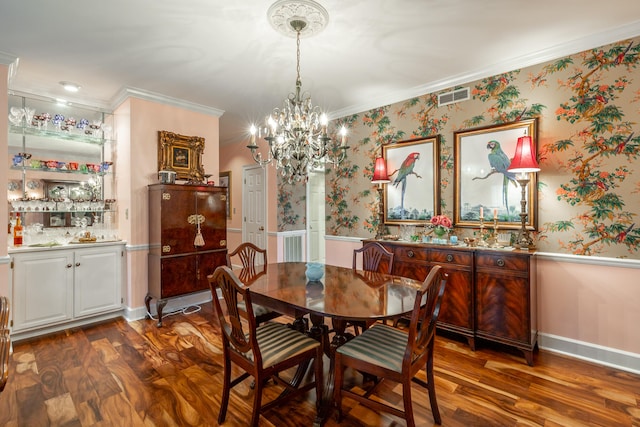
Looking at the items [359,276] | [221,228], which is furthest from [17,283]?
[359,276]

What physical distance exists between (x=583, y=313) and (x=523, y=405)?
45.3 inches

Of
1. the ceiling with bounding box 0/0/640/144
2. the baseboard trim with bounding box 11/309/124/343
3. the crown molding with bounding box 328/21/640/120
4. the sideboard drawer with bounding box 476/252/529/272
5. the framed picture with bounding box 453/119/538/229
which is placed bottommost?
the baseboard trim with bounding box 11/309/124/343

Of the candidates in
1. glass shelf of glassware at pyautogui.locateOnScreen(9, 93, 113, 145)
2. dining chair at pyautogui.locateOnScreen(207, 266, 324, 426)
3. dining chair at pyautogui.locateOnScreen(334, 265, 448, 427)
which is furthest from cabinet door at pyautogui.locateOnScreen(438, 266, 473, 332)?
glass shelf of glassware at pyautogui.locateOnScreen(9, 93, 113, 145)

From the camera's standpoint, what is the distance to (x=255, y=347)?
5.50ft

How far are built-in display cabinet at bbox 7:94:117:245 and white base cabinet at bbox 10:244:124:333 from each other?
1.04 ft

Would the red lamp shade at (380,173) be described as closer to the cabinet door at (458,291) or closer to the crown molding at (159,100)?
the cabinet door at (458,291)

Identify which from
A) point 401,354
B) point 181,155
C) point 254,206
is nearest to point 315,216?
point 254,206

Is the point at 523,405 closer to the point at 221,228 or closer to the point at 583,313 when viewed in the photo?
the point at 583,313

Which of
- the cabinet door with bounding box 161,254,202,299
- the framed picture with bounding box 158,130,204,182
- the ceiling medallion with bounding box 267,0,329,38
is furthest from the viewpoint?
the framed picture with bounding box 158,130,204,182

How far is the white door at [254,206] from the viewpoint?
5453 millimetres

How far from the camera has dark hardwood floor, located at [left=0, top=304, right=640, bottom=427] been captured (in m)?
1.90

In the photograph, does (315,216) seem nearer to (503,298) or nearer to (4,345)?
(503,298)

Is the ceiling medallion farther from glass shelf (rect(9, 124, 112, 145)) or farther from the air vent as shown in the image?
glass shelf (rect(9, 124, 112, 145))

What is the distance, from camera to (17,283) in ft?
9.73
